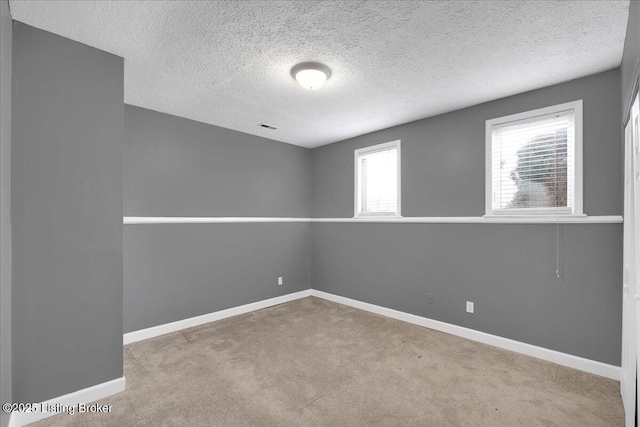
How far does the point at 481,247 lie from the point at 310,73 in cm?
251

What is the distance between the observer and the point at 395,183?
4.16 metres

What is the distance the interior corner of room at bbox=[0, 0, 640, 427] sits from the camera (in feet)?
6.50

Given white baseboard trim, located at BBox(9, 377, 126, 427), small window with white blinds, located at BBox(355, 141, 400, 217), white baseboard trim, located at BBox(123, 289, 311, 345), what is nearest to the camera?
white baseboard trim, located at BBox(9, 377, 126, 427)

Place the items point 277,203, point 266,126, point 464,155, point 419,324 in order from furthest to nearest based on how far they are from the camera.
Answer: point 277,203, point 266,126, point 419,324, point 464,155

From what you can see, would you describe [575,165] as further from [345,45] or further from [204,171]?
[204,171]

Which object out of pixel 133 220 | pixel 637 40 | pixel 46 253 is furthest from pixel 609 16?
pixel 133 220

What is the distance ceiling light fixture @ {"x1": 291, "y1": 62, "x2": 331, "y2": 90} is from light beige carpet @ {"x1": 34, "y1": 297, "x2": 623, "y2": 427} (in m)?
2.50

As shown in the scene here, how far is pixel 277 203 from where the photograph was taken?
4.83 m

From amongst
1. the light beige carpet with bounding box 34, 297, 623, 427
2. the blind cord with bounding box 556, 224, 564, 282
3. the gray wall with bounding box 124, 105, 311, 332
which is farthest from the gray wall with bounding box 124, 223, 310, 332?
the blind cord with bounding box 556, 224, 564, 282

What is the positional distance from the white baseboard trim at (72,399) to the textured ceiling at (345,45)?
99.6 inches

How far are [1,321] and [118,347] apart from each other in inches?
32.7

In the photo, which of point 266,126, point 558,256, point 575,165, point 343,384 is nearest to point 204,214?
point 266,126

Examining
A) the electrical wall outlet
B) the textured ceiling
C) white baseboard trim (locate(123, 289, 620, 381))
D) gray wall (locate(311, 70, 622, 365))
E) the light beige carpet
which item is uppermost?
the textured ceiling

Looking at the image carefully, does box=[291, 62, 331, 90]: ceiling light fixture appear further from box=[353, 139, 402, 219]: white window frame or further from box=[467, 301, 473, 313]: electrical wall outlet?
box=[467, 301, 473, 313]: electrical wall outlet
